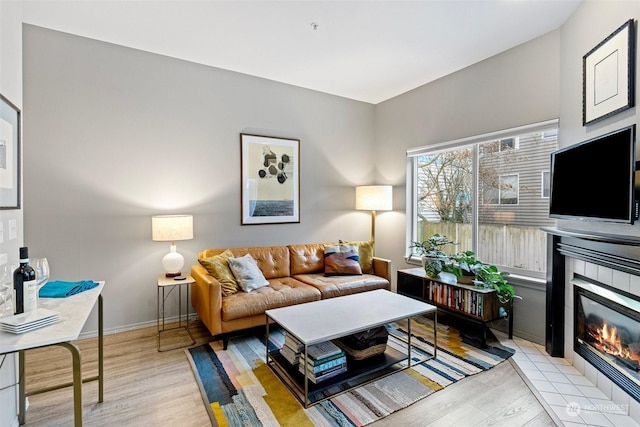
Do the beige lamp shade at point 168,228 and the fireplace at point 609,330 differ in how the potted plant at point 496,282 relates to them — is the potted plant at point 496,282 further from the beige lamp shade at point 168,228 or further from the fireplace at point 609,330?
the beige lamp shade at point 168,228

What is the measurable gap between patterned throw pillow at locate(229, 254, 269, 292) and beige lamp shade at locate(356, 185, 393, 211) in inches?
74.9

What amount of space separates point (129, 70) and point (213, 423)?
3.30m

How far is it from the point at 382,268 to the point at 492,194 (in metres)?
1.51

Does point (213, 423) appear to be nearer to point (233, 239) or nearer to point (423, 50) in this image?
point (233, 239)

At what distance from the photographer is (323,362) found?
219 cm

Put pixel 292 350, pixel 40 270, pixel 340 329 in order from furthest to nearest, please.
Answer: pixel 292 350
pixel 340 329
pixel 40 270

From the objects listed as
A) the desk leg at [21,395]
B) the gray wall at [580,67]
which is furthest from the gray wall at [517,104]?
the desk leg at [21,395]

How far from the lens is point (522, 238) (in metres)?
3.21

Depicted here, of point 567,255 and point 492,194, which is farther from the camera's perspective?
point 492,194

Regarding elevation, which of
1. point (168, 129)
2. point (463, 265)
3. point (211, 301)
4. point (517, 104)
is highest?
point (517, 104)

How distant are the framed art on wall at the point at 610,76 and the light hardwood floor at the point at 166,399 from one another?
2037 mm

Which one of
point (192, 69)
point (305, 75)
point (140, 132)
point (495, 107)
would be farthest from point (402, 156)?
point (140, 132)

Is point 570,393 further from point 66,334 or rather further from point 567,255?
point 66,334

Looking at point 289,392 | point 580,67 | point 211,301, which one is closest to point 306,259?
point 211,301
